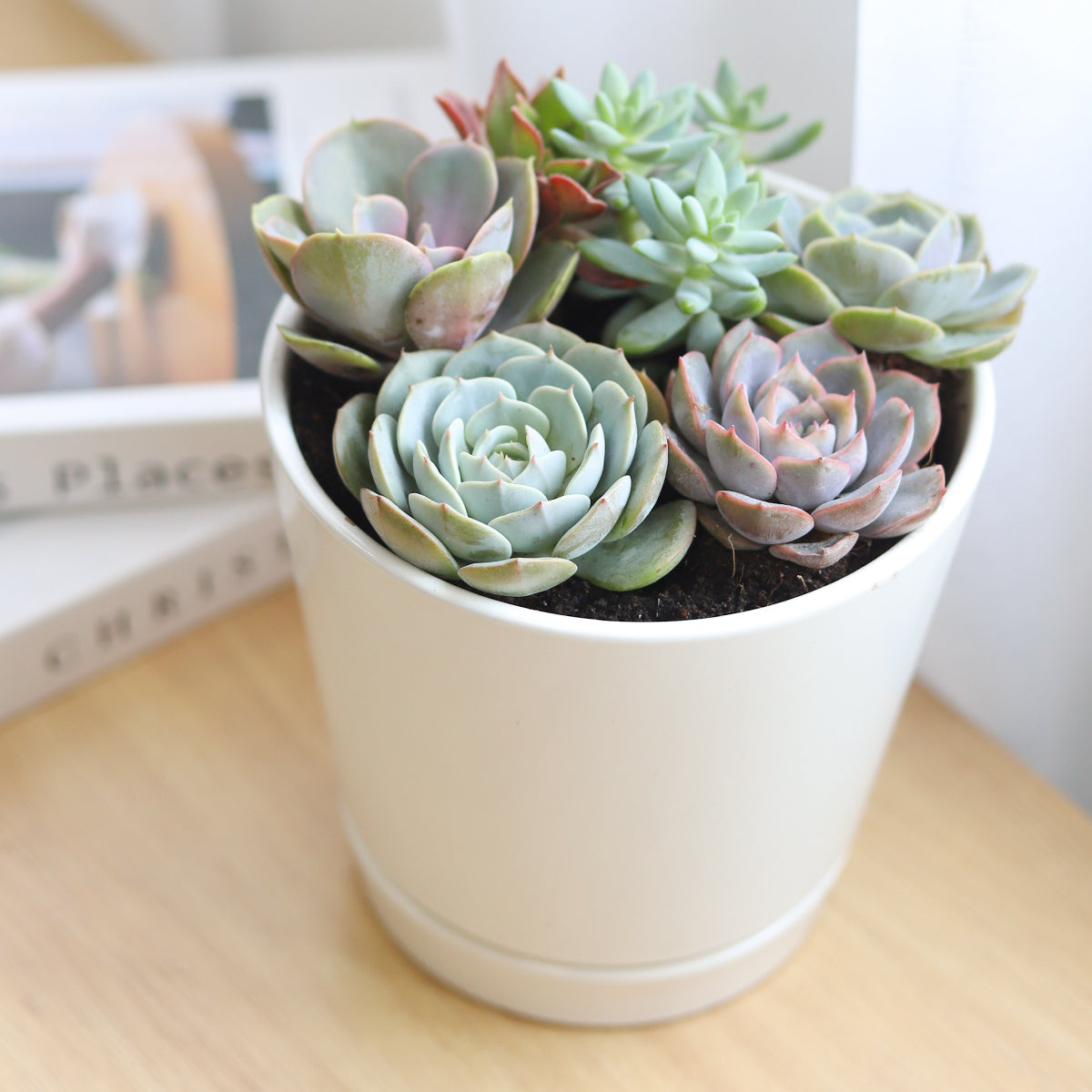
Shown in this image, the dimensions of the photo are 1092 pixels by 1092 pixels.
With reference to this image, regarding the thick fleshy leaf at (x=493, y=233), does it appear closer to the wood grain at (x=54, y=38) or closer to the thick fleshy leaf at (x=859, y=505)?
the thick fleshy leaf at (x=859, y=505)

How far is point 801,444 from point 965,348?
0.10m

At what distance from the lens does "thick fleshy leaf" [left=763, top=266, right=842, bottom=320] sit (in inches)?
17.0

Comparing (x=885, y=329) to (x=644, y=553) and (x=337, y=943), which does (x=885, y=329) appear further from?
(x=337, y=943)

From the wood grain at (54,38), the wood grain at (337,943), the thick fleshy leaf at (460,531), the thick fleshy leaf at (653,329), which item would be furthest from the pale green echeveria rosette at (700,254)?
the wood grain at (54,38)

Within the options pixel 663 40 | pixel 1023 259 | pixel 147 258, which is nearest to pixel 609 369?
pixel 1023 259

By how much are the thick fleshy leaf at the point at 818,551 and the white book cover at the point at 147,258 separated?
378mm

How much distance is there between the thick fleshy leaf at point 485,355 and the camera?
40cm

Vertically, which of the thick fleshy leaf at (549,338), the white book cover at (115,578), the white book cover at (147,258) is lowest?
the white book cover at (115,578)

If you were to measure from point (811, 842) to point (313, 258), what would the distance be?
0.92 feet

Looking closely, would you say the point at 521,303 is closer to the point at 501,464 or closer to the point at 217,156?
the point at 501,464

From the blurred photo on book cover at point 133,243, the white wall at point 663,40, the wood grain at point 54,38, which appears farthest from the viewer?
the wood grain at point 54,38

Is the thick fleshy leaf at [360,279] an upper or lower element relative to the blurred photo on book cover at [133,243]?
upper

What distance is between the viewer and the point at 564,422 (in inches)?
14.9

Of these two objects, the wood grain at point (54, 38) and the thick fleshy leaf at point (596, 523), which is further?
the wood grain at point (54, 38)
